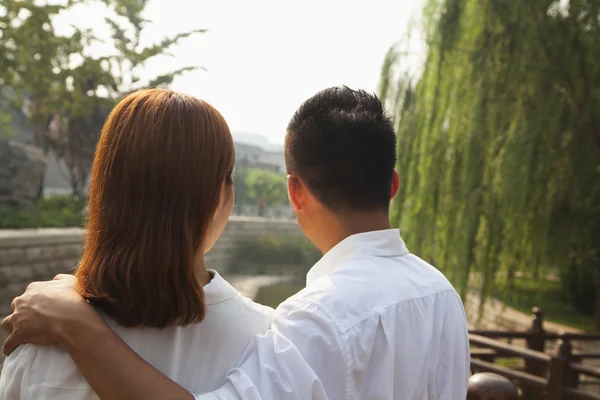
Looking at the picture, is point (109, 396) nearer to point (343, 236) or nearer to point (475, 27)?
point (343, 236)

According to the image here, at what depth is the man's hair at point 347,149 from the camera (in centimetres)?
139

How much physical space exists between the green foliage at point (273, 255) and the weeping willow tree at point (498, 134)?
1481cm

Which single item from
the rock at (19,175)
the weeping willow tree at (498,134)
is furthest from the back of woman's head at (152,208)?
the rock at (19,175)

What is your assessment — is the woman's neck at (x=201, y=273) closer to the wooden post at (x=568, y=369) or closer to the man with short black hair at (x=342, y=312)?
the man with short black hair at (x=342, y=312)

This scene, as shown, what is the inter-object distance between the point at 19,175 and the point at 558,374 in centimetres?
1140

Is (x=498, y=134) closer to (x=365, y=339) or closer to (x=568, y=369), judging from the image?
(x=568, y=369)

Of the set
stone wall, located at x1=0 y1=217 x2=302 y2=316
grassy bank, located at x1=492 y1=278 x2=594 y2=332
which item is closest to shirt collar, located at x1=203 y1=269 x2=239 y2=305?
stone wall, located at x1=0 y1=217 x2=302 y2=316

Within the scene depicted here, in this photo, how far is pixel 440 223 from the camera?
755cm

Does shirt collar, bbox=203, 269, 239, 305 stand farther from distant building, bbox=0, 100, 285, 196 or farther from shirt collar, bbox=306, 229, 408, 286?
distant building, bbox=0, 100, 285, 196

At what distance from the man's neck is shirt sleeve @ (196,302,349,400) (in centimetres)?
25

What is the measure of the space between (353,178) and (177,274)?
0.45 meters

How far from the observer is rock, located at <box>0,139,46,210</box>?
12.8 meters

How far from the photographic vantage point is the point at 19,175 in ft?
42.1

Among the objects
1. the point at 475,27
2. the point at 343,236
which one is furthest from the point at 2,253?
the point at 343,236
